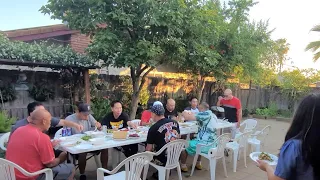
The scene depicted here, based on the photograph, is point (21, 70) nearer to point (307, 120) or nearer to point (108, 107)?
point (108, 107)

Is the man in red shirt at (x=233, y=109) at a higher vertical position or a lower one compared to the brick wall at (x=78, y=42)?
lower

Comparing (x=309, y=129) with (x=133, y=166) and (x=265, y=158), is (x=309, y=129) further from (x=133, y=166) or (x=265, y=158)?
(x=133, y=166)

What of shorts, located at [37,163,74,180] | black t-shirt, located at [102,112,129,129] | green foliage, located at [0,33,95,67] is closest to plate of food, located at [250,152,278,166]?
shorts, located at [37,163,74,180]

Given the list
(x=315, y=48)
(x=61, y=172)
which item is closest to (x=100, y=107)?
(x=61, y=172)

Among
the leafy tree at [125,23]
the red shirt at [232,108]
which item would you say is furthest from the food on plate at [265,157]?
the red shirt at [232,108]

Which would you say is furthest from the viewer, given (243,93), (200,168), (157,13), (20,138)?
(243,93)

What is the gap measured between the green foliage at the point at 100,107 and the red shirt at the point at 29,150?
171 inches

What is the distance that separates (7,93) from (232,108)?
212 inches

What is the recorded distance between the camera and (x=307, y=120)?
1354mm

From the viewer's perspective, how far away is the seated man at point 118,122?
431cm

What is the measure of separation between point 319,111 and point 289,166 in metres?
0.35

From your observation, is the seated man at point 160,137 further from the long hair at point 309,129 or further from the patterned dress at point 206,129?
the long hair at point 309,129

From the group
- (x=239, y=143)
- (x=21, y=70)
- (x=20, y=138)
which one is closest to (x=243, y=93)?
(x=239, y=143)

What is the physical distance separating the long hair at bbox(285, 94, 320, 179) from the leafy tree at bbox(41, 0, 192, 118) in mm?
4097
